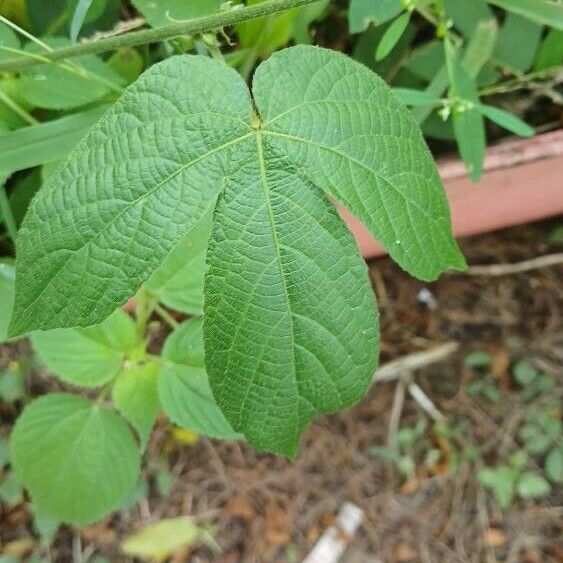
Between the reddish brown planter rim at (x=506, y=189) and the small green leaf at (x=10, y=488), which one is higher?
the reddish brown planter rim at (x=506, y=189)

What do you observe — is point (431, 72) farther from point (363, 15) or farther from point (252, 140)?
point (252, 140)

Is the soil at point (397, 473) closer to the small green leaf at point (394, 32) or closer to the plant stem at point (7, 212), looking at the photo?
the plant stem at point (7, 212)

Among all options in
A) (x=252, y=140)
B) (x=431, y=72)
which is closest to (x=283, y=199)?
(x=252, y=140)

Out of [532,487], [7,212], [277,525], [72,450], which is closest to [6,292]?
[7,212]

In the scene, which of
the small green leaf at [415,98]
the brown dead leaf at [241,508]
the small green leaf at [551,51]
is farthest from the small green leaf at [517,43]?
the brown dead leaf at [241,508]

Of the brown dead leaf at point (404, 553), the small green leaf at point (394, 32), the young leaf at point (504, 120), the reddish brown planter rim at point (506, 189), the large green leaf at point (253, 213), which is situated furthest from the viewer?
the brown dead leaf at point (404, 553)

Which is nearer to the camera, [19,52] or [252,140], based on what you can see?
[252,140]

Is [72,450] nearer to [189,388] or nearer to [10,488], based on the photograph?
[189,388]
